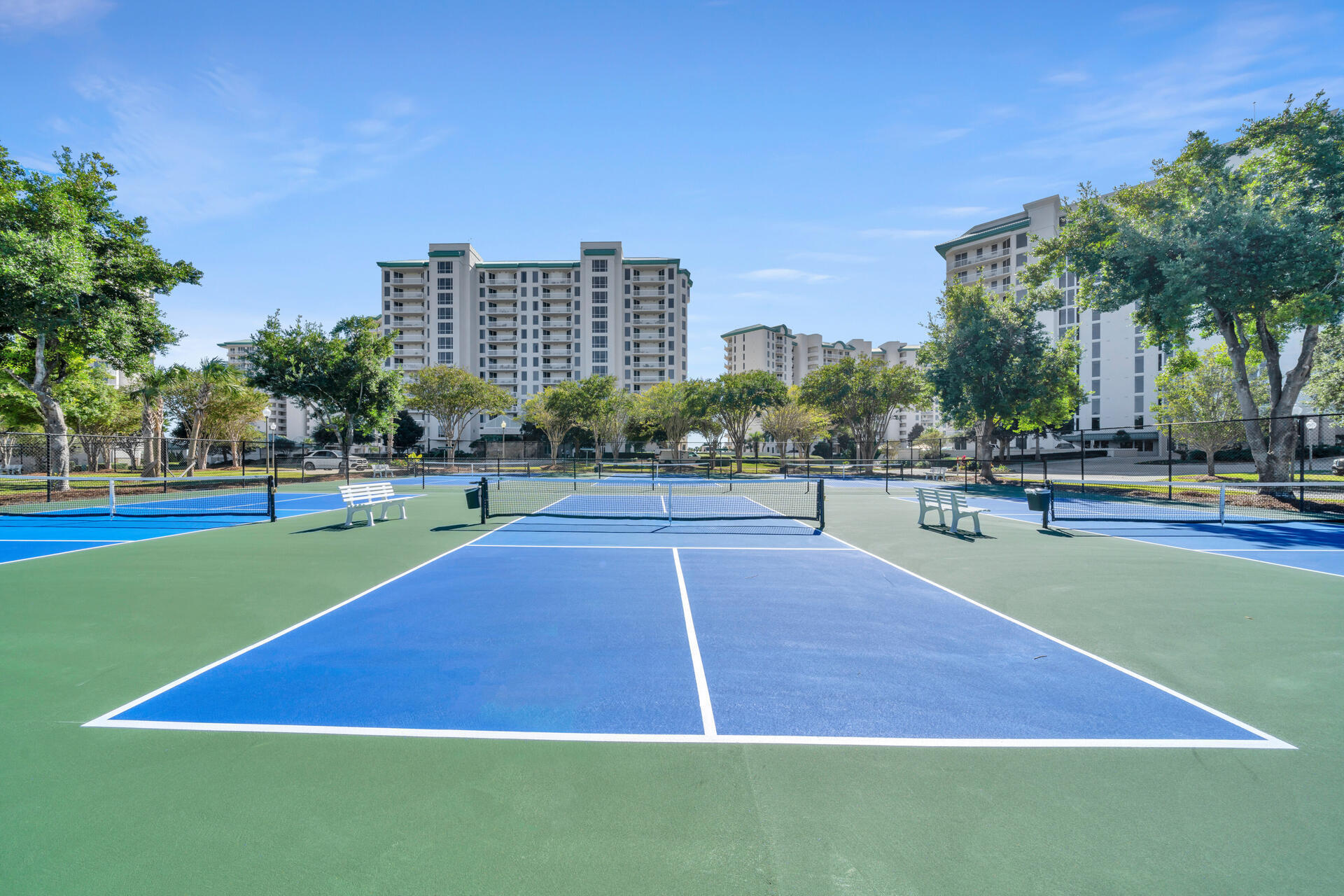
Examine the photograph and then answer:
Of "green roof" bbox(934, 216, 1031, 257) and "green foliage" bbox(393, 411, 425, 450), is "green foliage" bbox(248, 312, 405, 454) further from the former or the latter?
"green roof" bbox(934, 216, 1031, 257)

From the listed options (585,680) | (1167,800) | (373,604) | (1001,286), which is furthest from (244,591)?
(1001,286)

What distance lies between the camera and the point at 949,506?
15422 millimetres

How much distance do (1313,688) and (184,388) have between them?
59.0m

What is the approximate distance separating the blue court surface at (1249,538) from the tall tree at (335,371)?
3231cm

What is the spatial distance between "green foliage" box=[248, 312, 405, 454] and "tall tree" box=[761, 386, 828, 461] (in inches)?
1278

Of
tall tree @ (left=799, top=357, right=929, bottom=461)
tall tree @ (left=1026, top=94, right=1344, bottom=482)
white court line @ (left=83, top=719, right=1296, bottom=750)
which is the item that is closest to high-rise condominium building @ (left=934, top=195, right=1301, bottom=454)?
tall tree @ (left=799, top=357, right=929, bottom=461)

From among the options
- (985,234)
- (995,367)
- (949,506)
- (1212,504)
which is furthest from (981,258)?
(949,506)

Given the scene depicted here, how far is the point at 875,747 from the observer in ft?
13.4

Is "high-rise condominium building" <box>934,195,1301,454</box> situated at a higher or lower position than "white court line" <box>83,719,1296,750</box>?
higher

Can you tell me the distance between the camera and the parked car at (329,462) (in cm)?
4123

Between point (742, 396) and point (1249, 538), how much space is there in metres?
38.1

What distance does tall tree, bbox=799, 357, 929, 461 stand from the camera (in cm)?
4922

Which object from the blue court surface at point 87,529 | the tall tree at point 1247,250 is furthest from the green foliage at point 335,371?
the tall tree at point 1247,250

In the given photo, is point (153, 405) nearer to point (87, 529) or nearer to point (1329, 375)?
point (87, 529)
